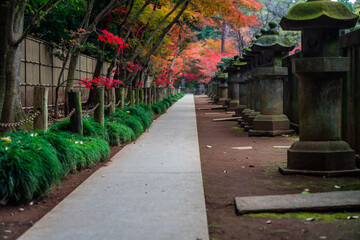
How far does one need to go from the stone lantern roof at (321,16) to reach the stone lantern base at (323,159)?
1913 millimetres

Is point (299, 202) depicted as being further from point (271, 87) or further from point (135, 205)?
point (271, 87)

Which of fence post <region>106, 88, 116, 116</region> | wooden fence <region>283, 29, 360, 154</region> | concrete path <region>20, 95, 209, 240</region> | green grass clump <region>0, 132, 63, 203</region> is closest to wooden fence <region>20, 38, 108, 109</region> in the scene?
fence post <region>106, 88, 116, 116</region>

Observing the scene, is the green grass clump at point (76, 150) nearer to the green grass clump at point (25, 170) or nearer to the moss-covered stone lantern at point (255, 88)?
the green grass clump at point (25, 170)

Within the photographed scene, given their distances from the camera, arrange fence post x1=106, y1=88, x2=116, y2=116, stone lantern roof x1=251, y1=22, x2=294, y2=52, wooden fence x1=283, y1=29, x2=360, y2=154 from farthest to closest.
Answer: fence post x1=106, y1=88, x2=116, y2=116
stone lantern roof x1=251, y1=22, x2=294, y2=52
wooden fence x1=283, y1=29, x2=360, y2=154

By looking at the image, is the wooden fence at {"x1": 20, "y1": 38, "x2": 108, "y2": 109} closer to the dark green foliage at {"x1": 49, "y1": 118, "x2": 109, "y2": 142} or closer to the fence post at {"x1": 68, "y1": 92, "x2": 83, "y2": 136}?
the dark green foliage at {"x1": 49, "y1": 118, "x2": 109, "y2": 142}

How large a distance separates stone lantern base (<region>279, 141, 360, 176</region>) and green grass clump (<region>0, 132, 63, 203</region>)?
3.71m

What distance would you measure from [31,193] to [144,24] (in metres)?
15.4

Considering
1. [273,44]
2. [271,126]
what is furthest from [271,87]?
[273,44]

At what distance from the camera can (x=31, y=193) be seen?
18.5 ft

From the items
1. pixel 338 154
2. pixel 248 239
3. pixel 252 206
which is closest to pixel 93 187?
pixel 252 206

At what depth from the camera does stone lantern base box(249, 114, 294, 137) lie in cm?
1355

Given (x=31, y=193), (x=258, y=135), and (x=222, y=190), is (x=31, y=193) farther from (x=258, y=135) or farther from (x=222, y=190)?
(x=258, y=135)

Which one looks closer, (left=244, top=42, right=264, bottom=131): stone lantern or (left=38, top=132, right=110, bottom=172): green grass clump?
(left=38, top=132, right=110, bottom=172): green grass clump

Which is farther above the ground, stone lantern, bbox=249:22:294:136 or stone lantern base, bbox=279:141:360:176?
stone lantern, bbox=249:22:294:136
